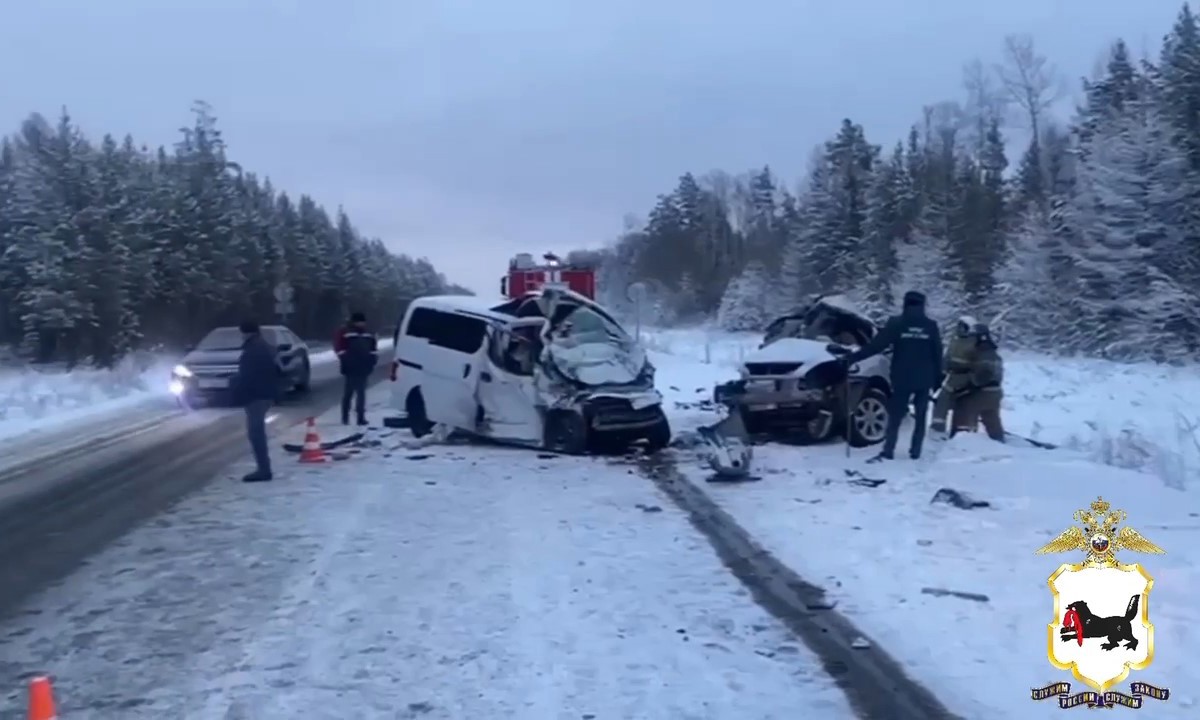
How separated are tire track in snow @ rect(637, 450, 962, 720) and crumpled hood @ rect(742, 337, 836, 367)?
470cm

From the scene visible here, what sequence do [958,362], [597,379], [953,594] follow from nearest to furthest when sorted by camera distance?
[953,594] < [958,362] < [597,379]

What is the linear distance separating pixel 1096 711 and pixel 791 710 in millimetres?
1415

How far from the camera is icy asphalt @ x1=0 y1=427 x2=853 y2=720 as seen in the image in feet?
18.5

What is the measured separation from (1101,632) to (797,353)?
10.5 metres

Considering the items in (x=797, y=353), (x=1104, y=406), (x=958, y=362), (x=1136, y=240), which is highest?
(x=1136, y=240)

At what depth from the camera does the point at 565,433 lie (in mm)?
15320

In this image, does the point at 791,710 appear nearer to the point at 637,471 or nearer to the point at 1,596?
the point at 1,596

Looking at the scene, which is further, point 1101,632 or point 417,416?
point 417,416

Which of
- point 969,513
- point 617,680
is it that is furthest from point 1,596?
point 969,513

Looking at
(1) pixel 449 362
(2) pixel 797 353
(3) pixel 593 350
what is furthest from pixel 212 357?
(2) pixel 797 353

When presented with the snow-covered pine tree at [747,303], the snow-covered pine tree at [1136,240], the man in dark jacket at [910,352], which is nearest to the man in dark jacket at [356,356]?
the man in dark jacket at [910,352]

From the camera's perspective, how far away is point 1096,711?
5.34 metres

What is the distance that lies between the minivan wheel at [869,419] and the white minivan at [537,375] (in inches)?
105

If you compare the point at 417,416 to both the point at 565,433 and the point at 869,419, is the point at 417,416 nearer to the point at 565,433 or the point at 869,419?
the point at 565,433
